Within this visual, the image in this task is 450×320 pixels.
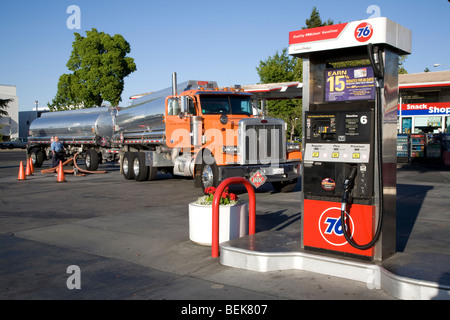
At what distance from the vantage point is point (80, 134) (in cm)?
2277

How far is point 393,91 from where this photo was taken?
5363 millimetres

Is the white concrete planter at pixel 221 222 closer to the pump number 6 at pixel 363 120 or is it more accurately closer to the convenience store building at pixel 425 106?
the pump number 6 at pixel 363 120

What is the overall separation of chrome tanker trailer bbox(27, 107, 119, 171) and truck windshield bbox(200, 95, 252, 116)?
8.40m

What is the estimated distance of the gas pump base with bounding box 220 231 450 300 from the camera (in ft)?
14.4

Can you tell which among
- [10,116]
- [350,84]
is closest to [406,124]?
[350,84]

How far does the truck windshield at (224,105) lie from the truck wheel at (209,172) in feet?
5.21

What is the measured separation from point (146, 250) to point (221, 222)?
46.4 inches

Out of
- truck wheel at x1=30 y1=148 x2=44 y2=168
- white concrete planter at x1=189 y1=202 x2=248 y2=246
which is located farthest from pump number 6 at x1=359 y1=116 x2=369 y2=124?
truck wheel at x1=30 y1=148 x2=44 y2=168

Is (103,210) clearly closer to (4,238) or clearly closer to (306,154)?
(4,238)

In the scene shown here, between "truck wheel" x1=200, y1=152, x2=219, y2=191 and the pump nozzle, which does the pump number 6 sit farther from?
"truck wheel" x1=200, y1=152, x2=219, y2=191

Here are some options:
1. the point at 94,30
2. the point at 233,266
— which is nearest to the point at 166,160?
the point at 233,266

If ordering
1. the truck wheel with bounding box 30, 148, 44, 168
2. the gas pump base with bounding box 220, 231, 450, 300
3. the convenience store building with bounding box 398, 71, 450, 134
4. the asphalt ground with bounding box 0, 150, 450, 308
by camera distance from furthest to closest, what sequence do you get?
the convenience store building with bounding box 398, 71, 450, 134
the truck wheel with bounding box 30, 148, 44, 168
the asphalt ground with bounding box 0, 150, 450, 308
the gas pump base with bounding box 220, 231, 450, 300

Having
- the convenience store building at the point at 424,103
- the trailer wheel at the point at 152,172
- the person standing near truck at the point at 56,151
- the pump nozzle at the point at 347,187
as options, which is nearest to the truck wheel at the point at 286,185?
the trailer wheel at the point at 152,172

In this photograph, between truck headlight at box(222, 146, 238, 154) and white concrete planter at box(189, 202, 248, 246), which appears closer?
white concrete planter at box(189, 202, 248, 246)
